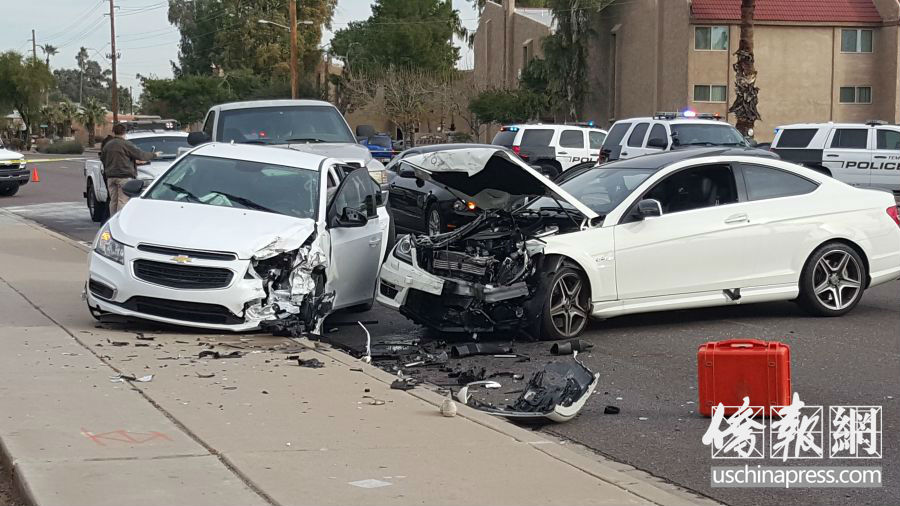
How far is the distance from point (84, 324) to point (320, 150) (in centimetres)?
635

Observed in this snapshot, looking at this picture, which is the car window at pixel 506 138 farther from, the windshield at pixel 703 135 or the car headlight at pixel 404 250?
the car headlight at pixel 404 250

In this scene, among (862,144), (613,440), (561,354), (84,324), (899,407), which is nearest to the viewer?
(613,440)

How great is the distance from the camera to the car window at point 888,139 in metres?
28.0

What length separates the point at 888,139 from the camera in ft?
92.2

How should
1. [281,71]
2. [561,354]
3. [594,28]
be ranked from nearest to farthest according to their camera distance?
[561,354], [594,28], [281,71]

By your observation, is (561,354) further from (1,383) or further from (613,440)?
(1,383)

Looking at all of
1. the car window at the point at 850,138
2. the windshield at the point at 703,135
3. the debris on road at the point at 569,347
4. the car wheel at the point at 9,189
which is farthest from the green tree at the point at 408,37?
the debris on road at the point at 569,347

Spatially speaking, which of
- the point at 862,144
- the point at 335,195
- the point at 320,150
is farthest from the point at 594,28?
the point at 335,195

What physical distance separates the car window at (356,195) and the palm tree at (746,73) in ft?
83.7

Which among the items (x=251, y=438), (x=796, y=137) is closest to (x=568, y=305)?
(x=251, y=438)

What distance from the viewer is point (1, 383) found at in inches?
315

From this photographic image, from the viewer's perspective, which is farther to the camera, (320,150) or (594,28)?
(594,28)

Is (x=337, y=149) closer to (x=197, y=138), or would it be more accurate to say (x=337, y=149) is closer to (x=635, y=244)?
(x=197, y=138)

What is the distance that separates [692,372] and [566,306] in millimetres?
1599
